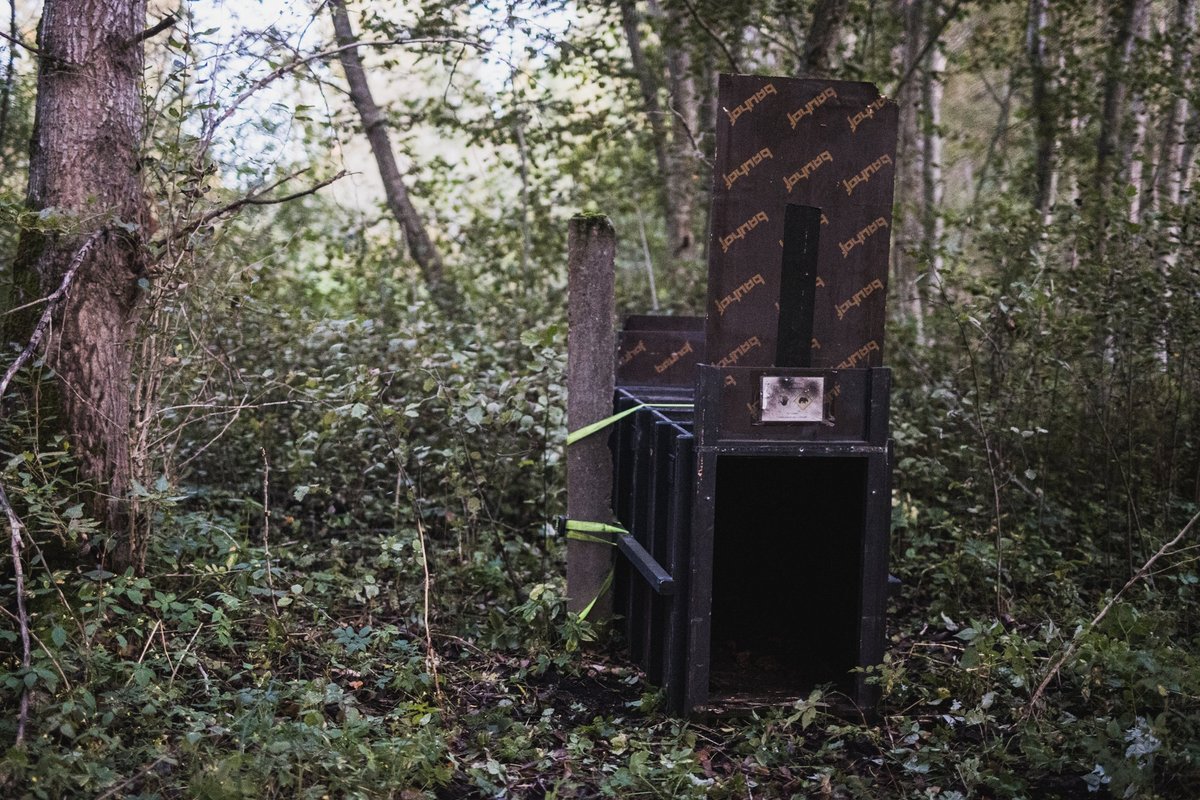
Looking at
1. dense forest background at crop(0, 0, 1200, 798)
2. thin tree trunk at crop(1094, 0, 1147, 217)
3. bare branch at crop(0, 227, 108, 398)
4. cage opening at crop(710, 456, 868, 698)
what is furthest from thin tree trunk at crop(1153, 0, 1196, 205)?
bare branch at crop(0, 227, 108, 398)

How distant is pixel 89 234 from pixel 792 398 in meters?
3.32

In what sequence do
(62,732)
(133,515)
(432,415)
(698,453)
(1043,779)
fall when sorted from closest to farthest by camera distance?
1. (62,732)
2. (1043,779)
3. (698,453)
4. (133,515)
5. (432,415)

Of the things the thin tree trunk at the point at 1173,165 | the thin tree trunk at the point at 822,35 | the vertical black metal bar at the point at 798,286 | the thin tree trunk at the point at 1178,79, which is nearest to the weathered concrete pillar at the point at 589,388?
the vertical black metal bar at the point at 798,286

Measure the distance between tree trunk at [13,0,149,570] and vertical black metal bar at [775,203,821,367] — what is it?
299cm

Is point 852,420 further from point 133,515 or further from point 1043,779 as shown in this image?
point 133,515

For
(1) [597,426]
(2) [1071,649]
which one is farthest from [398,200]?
(2) [1071,649]

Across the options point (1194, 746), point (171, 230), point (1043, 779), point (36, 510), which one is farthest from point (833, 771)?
point (171, 230)

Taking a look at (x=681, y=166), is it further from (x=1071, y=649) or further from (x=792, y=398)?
(x=1071, y=649)

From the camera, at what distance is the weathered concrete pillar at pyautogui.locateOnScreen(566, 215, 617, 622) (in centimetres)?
491

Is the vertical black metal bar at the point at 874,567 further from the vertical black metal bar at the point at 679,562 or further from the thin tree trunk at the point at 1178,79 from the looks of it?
the thin tree trunk at the point at 1178,79

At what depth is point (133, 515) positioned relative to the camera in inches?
176

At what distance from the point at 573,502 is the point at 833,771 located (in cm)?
195

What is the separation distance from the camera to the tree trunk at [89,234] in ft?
14.6

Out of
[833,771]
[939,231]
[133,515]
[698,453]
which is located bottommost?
[833,771]
